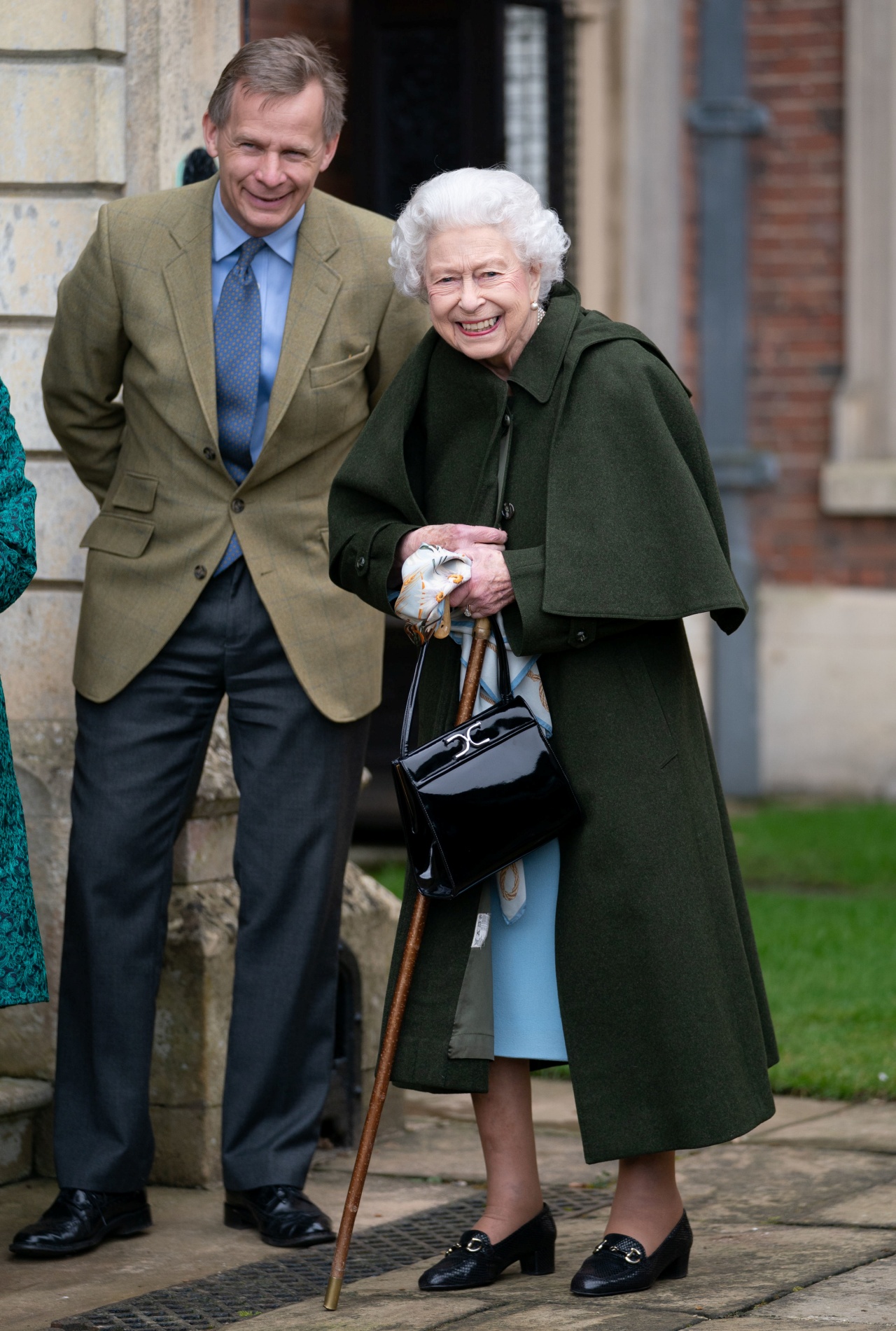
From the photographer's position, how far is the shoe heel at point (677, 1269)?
352cm

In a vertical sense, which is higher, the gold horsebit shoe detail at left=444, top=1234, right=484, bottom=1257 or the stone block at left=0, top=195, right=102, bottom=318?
the stone block at left=0, top=195, right=102, bottom=318

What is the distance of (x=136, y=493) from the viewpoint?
396 cm

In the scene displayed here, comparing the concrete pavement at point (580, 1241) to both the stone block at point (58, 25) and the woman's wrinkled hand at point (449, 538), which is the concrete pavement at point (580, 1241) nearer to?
the woman's wrinkled hand at point (449, 538)

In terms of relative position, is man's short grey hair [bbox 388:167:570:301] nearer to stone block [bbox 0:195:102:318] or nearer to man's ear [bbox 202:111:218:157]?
man's ear [bbox 202:111:218:157]

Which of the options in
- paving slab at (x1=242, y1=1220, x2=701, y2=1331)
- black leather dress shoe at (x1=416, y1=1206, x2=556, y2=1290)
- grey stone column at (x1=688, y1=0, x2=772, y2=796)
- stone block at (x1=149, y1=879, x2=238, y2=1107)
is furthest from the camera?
grey stone column at (x1=688, y1=0, x2=772, y2=796)

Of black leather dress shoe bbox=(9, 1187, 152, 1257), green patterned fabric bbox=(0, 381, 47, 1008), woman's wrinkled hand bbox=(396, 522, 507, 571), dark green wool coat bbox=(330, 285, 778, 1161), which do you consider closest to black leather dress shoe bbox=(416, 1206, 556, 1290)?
dark green wool coat bbox=(330, 285, 778, 1161)

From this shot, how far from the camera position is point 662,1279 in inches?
138

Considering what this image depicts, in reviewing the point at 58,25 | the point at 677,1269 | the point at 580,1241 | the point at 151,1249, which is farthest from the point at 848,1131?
the point at 58,25

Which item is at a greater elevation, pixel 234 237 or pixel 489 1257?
pixel 234 237

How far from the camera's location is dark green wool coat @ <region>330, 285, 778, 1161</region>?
3338 mm

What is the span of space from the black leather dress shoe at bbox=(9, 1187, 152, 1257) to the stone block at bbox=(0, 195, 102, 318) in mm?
1728

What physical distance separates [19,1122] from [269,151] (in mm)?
1951

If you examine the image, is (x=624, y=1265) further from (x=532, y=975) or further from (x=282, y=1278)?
(x=282, y=1278)

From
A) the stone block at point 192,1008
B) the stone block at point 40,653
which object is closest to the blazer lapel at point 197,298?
the stone block at point 40,653
